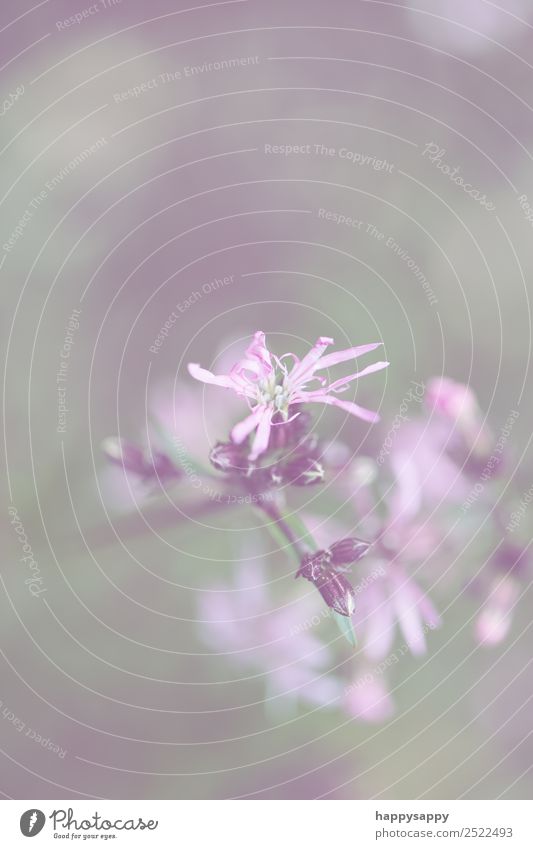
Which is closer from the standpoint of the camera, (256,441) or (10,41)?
(256,441)

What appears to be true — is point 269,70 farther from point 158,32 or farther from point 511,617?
point 511,617

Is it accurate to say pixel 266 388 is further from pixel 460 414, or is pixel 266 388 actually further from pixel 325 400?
pixel 460 414

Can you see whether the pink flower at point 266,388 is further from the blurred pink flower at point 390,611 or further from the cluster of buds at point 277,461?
the blurred pink flower at point 390,611

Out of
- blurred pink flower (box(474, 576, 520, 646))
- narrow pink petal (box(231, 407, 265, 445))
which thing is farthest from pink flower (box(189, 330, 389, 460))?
blurred pink flower (box(474, 576, 520, 646))

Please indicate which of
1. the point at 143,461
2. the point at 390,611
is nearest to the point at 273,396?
the point at 143,461

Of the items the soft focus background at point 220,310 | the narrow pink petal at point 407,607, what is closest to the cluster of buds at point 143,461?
the soft focus background at point 220,310
